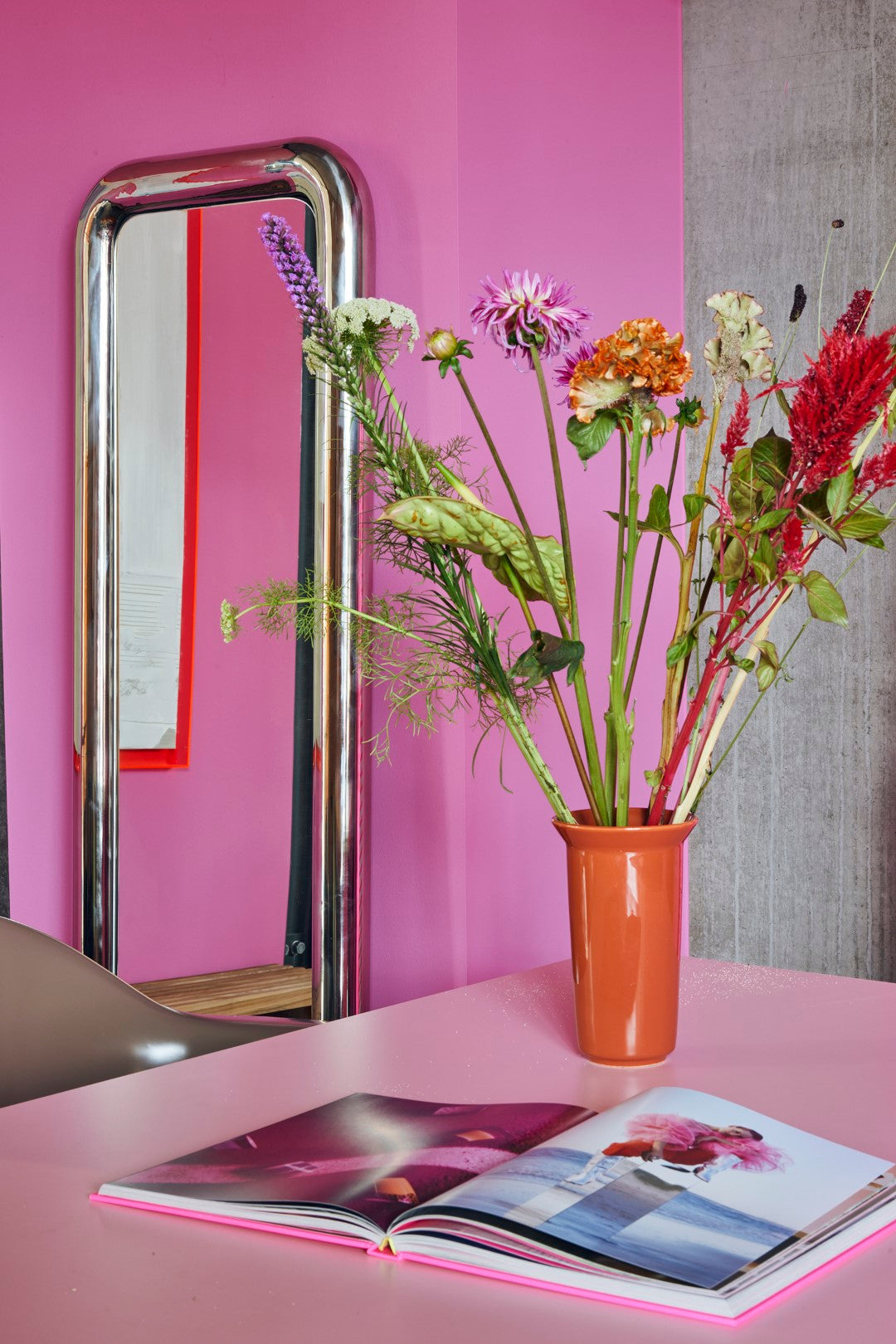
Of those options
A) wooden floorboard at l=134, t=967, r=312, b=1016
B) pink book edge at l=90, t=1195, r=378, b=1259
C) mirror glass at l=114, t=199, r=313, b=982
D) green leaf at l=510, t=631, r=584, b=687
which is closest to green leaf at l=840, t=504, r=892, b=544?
green leaf at l=510, t=631, r=584, b=687

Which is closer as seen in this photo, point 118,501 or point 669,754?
point 669,754

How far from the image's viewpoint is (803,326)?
2.59 m

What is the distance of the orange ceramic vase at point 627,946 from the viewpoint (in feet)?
3.59

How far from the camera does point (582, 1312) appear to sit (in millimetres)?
637

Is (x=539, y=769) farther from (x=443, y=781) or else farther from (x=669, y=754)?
(x=443, y=781)

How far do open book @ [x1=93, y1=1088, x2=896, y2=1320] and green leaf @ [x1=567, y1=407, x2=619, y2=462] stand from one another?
0.52 m

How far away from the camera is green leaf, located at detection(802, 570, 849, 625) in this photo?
105cm

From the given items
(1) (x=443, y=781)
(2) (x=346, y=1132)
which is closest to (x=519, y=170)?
(1) (x=443, y=781)

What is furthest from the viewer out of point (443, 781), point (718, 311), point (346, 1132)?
point (443, 781)

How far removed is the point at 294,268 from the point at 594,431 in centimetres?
29

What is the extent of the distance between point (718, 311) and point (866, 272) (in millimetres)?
1658

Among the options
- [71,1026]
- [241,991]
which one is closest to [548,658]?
[71,1026]

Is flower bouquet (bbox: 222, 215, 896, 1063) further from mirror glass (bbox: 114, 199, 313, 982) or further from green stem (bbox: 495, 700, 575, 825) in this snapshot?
mirror glass (bbox: 114, 199, 313, 982)

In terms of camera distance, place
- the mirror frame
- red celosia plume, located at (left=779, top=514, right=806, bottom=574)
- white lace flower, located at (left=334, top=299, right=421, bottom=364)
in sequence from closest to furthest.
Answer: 1. red celosia plume, located at (left=779, top=514, right=806, bottom=574)
2. white lace flower, located at (left=334, top=299, right=421, bottom=364)
3. the mirror frame
